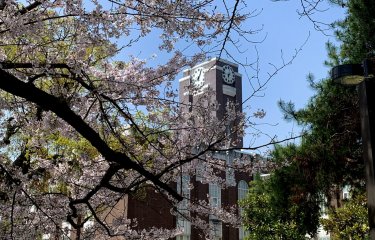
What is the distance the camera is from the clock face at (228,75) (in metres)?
51.9

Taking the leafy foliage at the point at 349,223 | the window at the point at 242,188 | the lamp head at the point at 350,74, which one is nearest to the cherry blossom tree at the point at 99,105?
the lamp head at the point at 350,74

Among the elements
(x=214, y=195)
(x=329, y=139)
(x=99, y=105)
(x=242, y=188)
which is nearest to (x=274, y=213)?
(x=329, y=139)

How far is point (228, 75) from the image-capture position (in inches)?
2083

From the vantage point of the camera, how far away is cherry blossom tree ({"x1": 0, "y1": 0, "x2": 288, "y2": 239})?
17.3 feet

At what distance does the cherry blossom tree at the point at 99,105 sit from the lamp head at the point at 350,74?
1299 millimetres

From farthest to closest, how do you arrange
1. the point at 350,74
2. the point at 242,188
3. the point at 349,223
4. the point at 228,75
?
the point at 228,75 → the point at 242,188 → the point at 349,223 → the point at 350,74

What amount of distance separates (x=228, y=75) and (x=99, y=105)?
47.3 m

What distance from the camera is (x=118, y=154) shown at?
5.22m

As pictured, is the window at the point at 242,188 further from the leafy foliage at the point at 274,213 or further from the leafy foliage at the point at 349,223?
the leafy foliage at the point at 349,223

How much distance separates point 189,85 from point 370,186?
3561mm

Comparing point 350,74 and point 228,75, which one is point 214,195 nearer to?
point 228,75

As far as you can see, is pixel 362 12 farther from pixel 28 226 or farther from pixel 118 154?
pixel 28 226

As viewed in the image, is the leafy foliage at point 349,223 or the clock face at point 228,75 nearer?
the leafy foliage at point 349,223

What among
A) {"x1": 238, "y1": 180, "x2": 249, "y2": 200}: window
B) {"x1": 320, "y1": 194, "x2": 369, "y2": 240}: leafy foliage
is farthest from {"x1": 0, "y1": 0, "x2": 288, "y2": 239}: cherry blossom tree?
{"x1": 238, "y1": 180, "x2": 249, "y2": 200}: window
